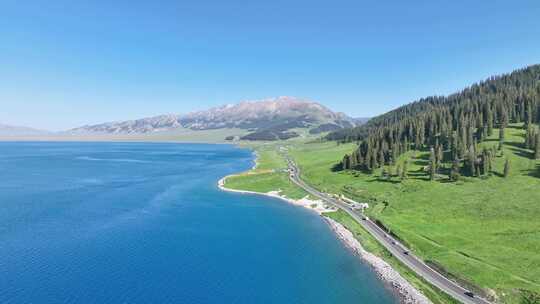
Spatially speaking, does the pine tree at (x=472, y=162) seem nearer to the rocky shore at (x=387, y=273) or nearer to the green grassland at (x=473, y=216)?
the green grassland at (x=473, y=216)

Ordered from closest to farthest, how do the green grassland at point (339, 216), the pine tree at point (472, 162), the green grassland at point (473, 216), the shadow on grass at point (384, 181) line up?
the green grassland at point (339, 216), the green grassland at point (473, 216), the pine tree at point (472, 162), the shadow on grass at point (384, 181)

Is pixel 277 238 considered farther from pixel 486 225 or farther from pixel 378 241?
pixel 486 225

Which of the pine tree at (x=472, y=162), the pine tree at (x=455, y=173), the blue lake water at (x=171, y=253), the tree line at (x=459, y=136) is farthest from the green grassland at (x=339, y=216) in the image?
the pine tree at (x=472, y=162)

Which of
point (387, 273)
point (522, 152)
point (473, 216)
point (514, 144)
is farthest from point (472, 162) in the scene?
point (387, 273)

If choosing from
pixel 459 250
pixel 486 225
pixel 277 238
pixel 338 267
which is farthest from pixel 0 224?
pixel 486 225

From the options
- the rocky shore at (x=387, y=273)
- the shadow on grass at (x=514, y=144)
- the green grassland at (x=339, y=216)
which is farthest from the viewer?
the shadow on grass at (x=514, y=144)

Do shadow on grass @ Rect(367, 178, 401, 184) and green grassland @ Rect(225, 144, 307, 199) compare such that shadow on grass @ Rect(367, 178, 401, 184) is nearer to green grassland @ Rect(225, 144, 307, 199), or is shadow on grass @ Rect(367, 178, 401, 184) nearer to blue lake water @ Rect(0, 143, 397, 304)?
green grassland @ Rect(225, 144, 307, 199)
